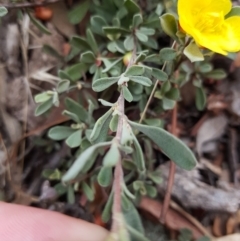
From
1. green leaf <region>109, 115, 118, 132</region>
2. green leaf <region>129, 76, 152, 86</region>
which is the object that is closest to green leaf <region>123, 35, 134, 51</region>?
green leaf <region>129, 76, 152, 86</region>

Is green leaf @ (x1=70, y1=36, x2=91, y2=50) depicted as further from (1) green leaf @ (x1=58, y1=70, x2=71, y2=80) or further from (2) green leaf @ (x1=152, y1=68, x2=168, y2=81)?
(2) green leaf @ (x1=152, y1=68, x2=168, y2=81)

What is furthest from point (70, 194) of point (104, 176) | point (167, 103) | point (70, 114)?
point (104, 176)

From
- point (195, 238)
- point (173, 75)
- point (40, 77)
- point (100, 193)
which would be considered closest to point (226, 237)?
point (195, 238)

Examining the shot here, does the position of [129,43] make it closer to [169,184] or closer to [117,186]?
[169,184]

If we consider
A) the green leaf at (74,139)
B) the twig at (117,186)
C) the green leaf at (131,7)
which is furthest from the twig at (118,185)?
the green leaf at (131,7)

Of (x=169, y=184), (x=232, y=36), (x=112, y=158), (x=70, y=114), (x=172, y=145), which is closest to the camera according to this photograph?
(x=112, y=158)

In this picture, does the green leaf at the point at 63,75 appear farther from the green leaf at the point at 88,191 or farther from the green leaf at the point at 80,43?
the green leaf at the point at 88,191
